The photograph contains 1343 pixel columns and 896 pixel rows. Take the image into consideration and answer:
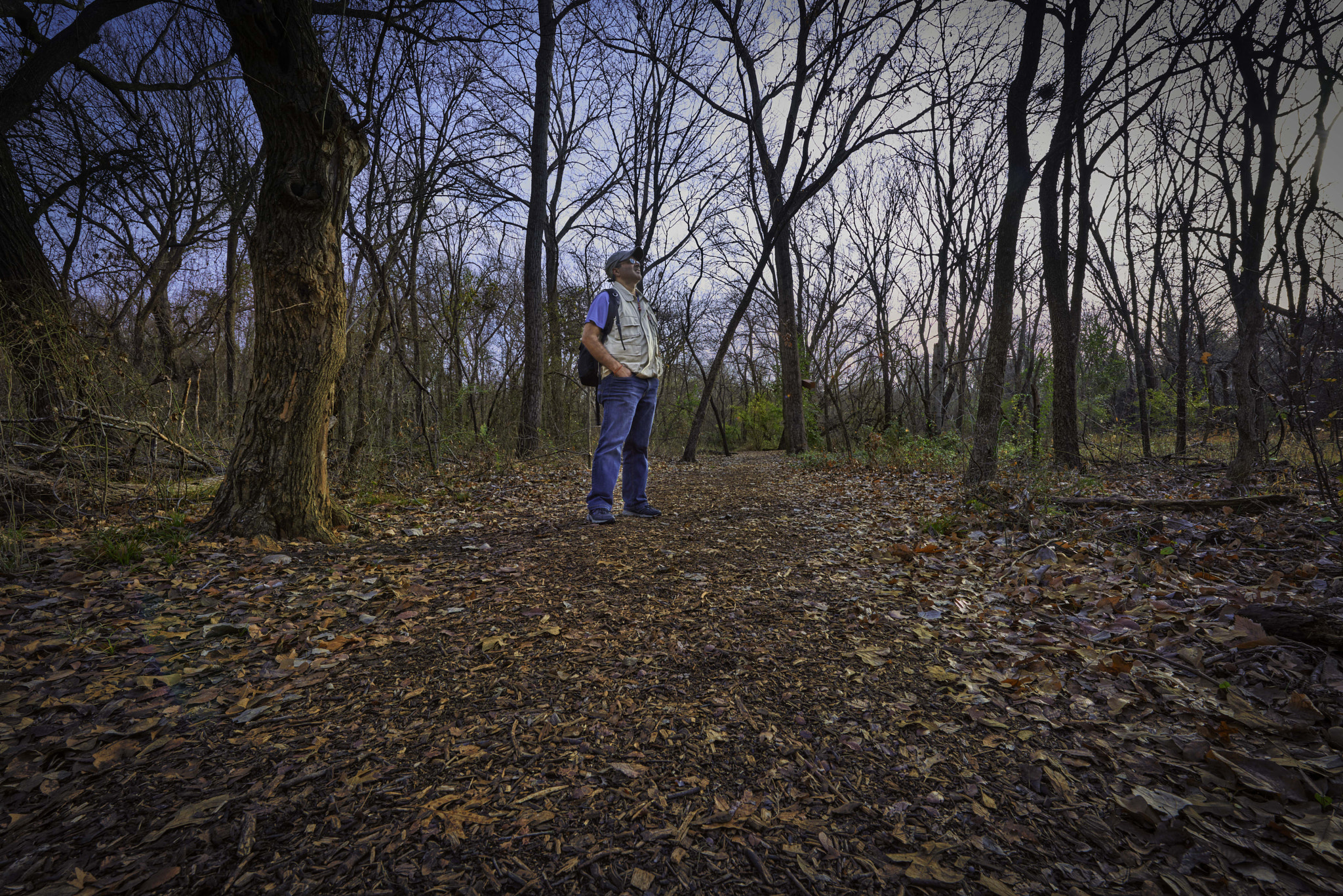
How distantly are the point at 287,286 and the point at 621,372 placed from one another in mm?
2316

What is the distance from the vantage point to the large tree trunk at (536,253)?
30.0 ft

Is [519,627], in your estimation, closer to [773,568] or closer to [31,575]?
[773,568]

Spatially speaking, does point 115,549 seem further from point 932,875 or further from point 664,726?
point 932,875

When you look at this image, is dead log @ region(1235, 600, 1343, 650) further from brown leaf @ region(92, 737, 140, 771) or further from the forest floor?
brown leaf @ region(92, 737, 140, 771)

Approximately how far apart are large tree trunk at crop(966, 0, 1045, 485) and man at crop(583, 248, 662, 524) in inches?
129

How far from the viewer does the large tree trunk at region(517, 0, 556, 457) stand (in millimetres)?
9148

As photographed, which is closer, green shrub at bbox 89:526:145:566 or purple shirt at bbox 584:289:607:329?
green shrub at bbox 89:526:145:566

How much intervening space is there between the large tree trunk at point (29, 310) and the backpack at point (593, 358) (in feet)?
11.8

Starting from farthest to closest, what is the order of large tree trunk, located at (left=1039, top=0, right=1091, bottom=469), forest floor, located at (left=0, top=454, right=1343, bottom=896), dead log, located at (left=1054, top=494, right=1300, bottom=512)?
1. large tree trunk, located at (left=1039, top=0, right=1091, bottom=469)
2. dead log, located at (left=1054, top=494, right=1300, bottom=512)
3. forest floor, located at (left=0, top=454, right=1343, bottom=896)

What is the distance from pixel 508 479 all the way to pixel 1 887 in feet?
19.3

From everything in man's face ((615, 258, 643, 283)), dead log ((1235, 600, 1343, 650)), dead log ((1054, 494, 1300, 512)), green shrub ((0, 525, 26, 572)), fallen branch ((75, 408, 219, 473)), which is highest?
man's face ((615, 258, 643, 283))

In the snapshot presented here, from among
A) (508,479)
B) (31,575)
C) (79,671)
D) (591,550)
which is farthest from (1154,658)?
(508,479)

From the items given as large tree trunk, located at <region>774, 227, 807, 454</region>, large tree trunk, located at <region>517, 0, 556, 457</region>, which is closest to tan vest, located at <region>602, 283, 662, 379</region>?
large tree trunk, located at <region>517, 0, 556, 457</region>

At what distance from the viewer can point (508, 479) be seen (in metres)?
6.92
